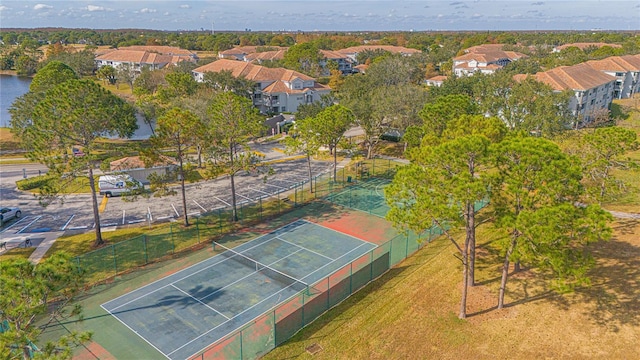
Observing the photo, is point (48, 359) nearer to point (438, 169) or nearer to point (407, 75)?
point (438, 169)

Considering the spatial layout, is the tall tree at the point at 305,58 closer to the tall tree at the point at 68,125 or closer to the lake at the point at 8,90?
the lake at the point at 8,90

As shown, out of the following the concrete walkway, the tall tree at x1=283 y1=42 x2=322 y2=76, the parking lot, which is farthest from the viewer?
the tall tree at x1=283 y1=42 x2=322 y2=76

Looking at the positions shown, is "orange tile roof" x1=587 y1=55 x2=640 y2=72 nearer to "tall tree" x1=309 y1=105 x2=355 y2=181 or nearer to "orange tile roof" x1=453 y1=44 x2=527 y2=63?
"orange tile roof" x1=453 y1=44 x2=527 y2=63

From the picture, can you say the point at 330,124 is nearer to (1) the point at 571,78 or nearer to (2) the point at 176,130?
(2) the point at 176,130

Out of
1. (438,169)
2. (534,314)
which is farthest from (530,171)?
(534,314)

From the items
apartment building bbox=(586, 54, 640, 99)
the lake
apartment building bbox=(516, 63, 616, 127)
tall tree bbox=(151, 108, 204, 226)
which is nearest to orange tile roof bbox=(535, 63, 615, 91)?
apartment building bbox=(516, 63, 616, 127)

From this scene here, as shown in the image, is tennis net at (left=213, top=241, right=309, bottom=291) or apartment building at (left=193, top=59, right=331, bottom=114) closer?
tennis net at (left=213, top=241, right=309, bottom=291)
